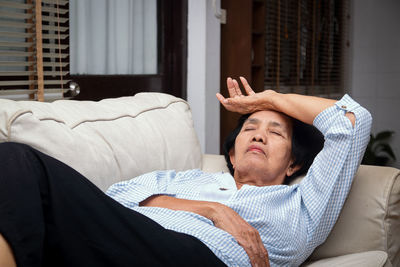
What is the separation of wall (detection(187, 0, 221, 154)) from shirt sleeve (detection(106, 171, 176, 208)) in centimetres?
161

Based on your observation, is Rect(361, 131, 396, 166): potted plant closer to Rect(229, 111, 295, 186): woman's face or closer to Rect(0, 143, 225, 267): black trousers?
Rect(229, 111, 295, 186): woman's face

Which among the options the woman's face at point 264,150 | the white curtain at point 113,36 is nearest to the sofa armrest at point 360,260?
the woman's face at point 264,150

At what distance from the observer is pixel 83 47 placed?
2.55 meters

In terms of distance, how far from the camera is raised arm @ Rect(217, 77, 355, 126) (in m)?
1.58

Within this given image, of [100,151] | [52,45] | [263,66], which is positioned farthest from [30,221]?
[263,66]

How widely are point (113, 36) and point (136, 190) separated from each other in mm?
1478

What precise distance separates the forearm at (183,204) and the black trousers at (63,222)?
28 centimetres

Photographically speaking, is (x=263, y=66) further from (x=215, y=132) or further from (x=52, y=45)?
(x=52, y=45)

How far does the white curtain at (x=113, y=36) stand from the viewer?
2.53 meters

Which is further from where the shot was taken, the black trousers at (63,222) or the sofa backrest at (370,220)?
the sofa backrest at (370,220)

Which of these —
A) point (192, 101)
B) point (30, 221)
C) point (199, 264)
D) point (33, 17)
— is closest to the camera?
point (30, 221)

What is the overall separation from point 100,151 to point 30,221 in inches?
22.9

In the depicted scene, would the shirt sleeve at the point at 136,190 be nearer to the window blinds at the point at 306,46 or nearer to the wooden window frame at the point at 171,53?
the wooden window frame at the point at 171,53

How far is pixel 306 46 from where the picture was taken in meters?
4.69
